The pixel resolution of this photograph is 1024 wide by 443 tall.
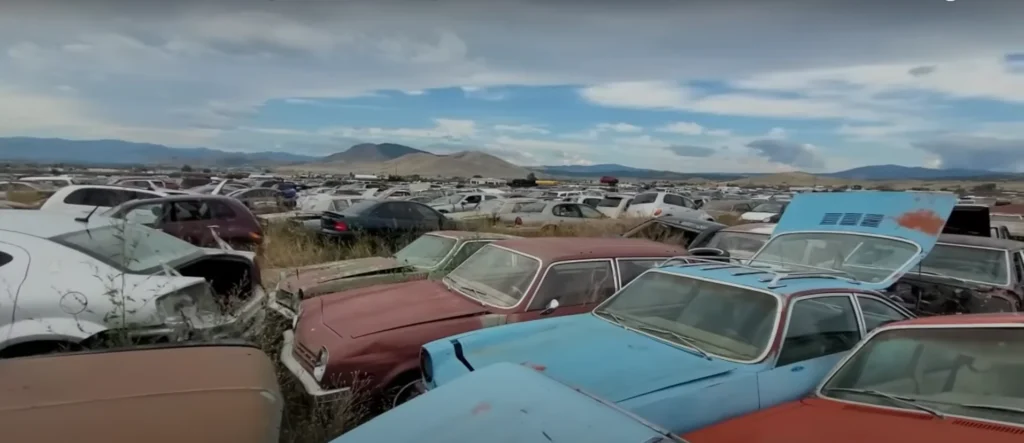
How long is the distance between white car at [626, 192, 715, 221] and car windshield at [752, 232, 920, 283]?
43.7 feet

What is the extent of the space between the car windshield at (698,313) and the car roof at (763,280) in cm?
6

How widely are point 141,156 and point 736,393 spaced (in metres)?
142

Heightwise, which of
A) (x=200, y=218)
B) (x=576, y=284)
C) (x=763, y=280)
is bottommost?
(x=200, y=218)

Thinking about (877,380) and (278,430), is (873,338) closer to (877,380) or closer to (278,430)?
(877,380)

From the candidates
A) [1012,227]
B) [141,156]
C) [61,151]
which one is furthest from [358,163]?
[1012,227]

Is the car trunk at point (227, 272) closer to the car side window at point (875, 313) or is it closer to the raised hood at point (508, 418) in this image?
the raised hood at point (508, 418)

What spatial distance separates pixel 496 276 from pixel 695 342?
7.90 feet

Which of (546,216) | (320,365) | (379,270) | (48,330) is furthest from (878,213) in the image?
(546,216)

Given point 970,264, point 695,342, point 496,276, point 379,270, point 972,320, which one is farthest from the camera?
point 379,270

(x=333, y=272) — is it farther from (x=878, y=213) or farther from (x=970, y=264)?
(x=970, y=264)

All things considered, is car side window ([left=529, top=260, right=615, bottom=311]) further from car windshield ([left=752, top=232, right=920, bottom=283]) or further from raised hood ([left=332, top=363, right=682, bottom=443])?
raised hood ([left=332, top=363, right=682, bottom=443])

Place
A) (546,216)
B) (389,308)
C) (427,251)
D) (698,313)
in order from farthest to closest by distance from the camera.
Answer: (546,216), (427,251), (389,308), (698,313)

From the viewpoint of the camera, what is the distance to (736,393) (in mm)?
3562

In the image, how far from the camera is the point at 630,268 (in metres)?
6.08
